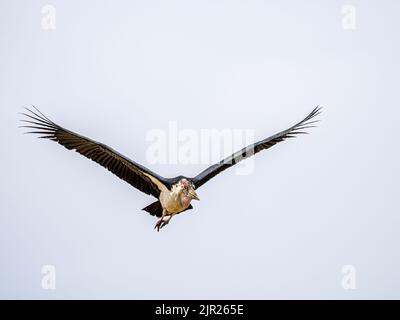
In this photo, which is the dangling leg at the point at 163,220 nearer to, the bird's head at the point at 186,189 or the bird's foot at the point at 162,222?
the bird's foot at the point at 162,222

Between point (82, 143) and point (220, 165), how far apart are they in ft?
10.9

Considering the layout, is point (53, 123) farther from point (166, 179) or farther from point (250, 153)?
point (250, 153)

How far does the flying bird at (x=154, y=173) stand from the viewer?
1009 inches

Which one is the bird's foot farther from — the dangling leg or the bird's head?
the bird's head

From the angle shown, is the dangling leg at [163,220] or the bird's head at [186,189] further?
the dangling leg at [163,220]

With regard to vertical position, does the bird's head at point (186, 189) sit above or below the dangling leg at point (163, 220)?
above

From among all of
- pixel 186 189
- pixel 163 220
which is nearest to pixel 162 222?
pixel 163 220

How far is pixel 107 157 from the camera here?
85.8 feet

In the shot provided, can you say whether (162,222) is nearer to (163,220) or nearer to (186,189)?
(163,220)

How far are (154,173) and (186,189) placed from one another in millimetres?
871

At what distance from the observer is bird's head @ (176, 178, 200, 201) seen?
25.8 meters

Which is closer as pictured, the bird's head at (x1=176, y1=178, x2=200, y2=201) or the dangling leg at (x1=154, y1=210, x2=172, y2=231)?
the bird's head at (x1=176, y1=178, x2=200, y2=201)

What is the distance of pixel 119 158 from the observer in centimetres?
2575

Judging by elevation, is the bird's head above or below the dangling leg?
above
